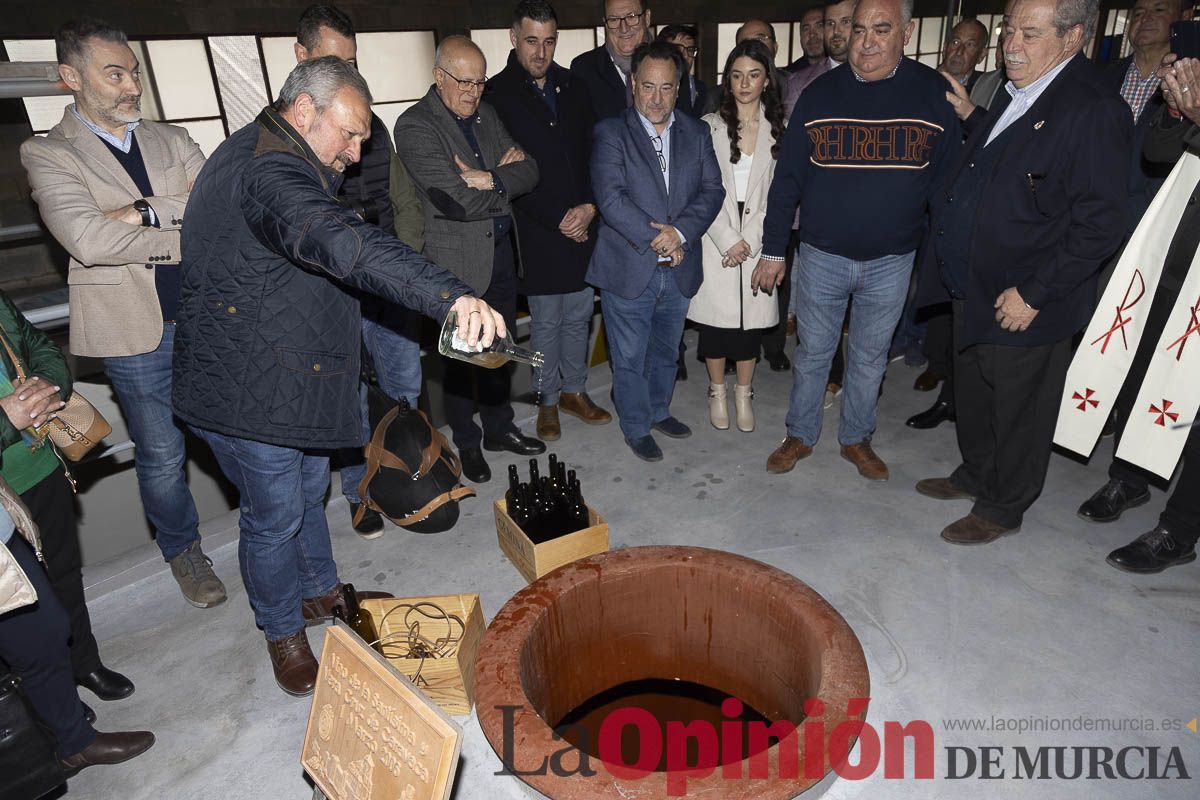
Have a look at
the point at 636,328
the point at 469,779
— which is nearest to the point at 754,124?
the point at 636,328

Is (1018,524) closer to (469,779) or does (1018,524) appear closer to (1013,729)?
(1013,729)

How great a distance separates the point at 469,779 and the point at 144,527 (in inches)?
270

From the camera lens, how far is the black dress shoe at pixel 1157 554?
284 cm

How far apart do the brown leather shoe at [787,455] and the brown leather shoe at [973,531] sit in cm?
78

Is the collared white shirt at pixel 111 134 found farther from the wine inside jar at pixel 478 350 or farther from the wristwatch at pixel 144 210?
the wine inside jar at pixel 478 350

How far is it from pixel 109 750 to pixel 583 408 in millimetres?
2608

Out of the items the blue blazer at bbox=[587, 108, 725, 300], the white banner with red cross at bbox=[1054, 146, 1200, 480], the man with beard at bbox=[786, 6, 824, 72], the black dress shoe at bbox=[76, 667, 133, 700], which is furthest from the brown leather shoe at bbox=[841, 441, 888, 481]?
the black dress shoe at bbox=[76, 667, 133, 700]

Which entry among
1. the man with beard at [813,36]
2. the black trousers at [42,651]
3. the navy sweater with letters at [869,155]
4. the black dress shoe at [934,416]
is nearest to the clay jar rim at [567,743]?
the black trousers at [42,651]

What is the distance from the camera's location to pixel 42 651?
1936 mm

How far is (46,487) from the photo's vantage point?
2193 millimetres

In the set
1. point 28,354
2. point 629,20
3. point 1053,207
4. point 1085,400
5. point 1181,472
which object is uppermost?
point 629,20

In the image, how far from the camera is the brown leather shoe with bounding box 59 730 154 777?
2158 mm

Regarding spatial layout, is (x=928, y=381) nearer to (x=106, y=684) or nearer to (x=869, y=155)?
(x=869, y=155)

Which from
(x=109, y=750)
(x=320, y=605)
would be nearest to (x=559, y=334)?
(x=320, y=605)
